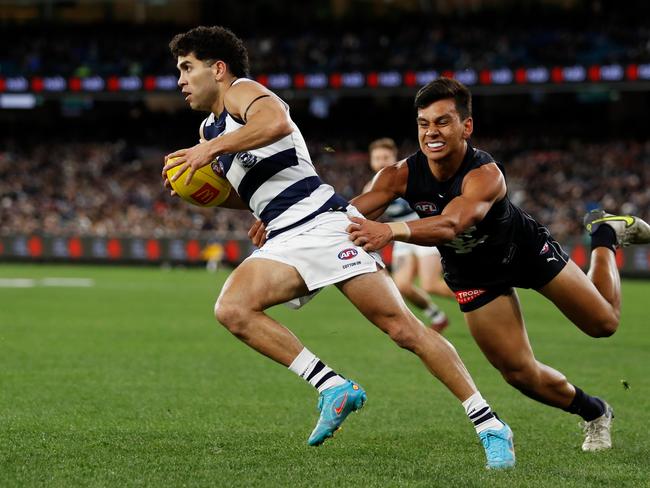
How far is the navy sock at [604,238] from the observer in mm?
7512

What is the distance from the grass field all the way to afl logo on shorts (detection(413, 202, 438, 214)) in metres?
1.44

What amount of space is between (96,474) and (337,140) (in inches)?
1501

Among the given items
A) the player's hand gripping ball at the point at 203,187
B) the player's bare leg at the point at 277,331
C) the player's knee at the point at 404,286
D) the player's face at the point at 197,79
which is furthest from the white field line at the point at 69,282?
the player's bare leg at the point at 277,331

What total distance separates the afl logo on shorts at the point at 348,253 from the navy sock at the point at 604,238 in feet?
7.90

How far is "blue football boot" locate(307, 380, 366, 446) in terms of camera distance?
18.7ft

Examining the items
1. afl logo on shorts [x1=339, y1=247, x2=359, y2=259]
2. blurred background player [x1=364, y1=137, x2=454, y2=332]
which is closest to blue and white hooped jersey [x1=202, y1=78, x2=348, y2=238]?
afl logo on shorts [x1=339, y1=247, x2=359, y2=259]

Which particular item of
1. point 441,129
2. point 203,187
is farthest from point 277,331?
point 441,129

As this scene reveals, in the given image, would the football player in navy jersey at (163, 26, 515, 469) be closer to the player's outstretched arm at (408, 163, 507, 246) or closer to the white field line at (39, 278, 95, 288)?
the player's outstretched arm at (408, 163, 507, 246)

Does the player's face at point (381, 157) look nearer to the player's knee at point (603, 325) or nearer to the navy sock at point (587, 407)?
the player's knee at point (603, 325)

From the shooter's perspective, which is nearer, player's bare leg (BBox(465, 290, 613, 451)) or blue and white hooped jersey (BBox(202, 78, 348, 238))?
blue and white hooped jersey (BBox(202, 78, 348, 238))

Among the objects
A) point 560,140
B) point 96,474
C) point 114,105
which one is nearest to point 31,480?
point 96,474

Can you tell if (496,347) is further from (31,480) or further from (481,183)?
(31,480)

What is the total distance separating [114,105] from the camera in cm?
4684

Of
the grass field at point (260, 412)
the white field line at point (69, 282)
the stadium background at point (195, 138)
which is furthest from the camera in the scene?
the white field line at point (69, 282)
